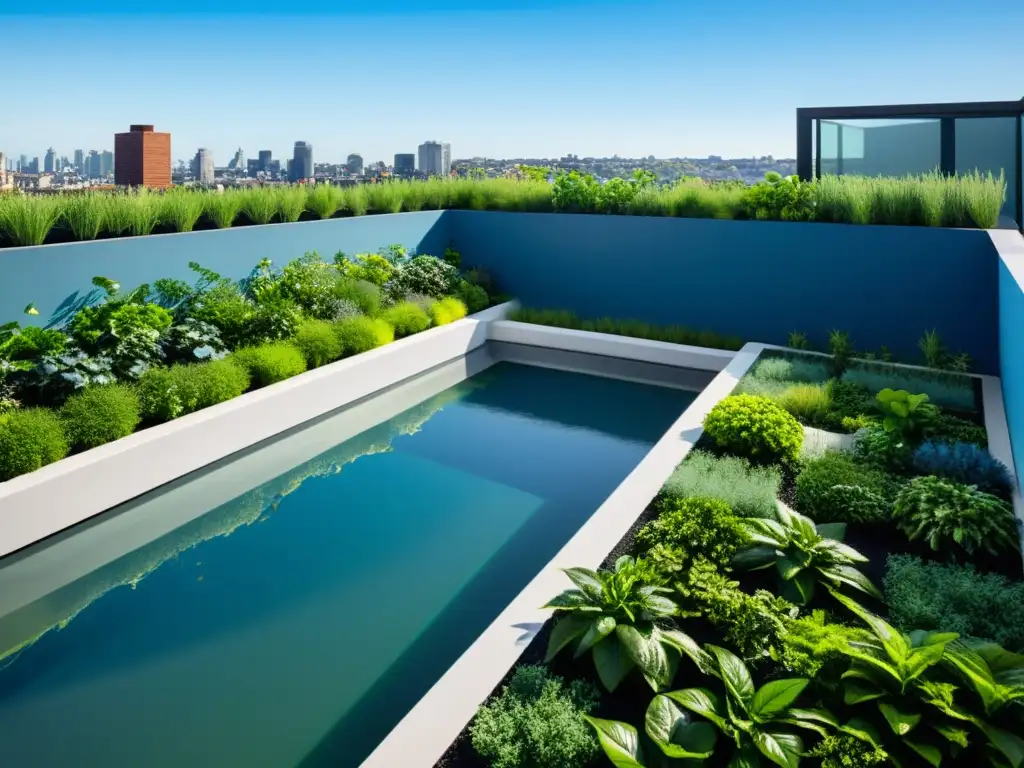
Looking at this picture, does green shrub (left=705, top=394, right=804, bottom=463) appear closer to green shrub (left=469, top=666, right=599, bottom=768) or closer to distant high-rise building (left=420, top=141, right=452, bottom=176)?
green shrub (left=469, top=666, right=599, bottom=768)

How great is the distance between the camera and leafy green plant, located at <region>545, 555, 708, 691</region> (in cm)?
254

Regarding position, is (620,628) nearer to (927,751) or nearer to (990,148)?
(927,751)

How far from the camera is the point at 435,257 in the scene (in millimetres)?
9430

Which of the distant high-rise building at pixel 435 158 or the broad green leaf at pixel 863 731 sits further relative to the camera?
the distant high-rise building at pixel 435 158

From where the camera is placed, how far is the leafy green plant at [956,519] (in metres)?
3.37

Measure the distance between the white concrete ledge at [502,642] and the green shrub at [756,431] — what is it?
241 mm

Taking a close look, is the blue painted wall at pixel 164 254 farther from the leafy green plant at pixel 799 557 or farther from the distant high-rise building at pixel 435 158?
the leafy green plant at pixel 799 557

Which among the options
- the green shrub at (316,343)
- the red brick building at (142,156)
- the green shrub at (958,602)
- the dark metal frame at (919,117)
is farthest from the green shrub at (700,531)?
the red brick building at (142,156)

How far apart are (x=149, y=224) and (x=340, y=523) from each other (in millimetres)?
3816

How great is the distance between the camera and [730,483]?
402 cm

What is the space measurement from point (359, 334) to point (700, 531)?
4.61 m

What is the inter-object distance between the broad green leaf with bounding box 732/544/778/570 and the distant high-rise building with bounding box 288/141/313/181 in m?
7.89

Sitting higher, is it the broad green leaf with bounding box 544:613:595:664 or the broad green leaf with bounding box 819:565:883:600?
the broad green leaf with bounding box 819:565:883:600

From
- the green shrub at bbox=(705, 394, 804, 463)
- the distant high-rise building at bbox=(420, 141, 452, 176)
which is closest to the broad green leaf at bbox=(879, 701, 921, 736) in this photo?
the green shrub at bbox=(705, 394, 804, 463)
